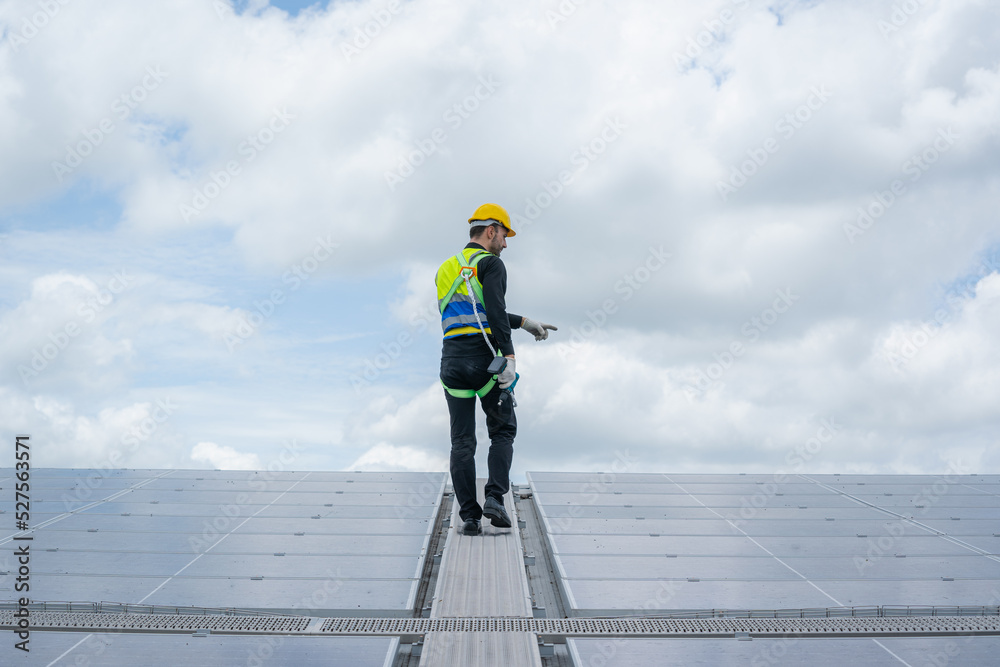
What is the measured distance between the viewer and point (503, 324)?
16.9 feet

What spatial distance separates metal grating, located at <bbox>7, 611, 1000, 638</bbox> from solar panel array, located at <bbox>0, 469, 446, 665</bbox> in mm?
139

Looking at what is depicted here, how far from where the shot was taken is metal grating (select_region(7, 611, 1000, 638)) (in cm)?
350

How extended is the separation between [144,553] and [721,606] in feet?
11.1

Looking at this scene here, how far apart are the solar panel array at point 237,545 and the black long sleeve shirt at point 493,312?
1263 mm

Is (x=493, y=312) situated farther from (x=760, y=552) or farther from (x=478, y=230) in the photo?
(x=760, y=552)

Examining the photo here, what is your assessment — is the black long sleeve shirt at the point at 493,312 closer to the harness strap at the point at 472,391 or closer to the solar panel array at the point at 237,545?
the harness strap at the point at 472,391


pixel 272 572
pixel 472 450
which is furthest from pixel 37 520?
pixel 472 450

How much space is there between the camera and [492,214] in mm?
5477

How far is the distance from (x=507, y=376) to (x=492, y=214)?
1.15m

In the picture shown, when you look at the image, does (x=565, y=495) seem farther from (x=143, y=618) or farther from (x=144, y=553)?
(x=143, y=618)

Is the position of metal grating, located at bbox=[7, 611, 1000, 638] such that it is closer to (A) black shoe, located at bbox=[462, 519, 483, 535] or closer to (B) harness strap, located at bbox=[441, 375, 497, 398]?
(A) black shoe, located at bbox=[462, 519, 483, 535]

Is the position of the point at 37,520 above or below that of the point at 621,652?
above

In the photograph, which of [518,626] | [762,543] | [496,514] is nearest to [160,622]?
[518,626]

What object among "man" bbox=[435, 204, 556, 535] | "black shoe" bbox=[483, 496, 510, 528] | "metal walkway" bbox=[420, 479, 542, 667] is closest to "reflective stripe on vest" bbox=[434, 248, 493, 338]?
"man" bbox=[435, 204, 556, 535]
